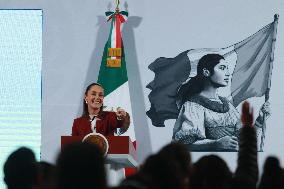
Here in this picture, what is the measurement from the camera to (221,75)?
8.47 metres

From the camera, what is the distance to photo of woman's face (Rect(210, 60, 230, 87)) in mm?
8453

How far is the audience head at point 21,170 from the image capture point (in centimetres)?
311

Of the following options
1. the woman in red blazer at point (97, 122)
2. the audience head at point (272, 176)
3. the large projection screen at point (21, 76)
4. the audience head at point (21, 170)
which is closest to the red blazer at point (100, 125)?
the woman in red blazer at point (97, 122)

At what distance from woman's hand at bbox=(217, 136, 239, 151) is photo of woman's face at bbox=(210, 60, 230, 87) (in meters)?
0.65

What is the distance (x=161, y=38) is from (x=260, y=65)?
3.96ft

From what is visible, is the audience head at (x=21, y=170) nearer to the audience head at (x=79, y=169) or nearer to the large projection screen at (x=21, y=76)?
the audience head at (x=79, y=169)

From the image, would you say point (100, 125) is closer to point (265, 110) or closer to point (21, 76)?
point (21, 76)

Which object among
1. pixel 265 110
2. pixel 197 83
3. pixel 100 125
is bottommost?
pixel 100 125

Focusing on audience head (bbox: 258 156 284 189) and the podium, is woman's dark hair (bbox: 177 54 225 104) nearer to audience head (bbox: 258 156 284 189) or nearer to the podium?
the podium

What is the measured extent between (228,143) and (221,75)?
820 millimetres

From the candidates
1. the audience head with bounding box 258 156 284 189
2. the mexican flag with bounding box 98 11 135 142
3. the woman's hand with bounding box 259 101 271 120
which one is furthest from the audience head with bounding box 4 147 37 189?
the woman's hand with bounding box 259 101 271 120

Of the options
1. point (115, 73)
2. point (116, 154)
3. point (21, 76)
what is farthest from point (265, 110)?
point (116, 154)

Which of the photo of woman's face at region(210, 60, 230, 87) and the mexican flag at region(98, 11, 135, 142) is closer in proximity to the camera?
the mexican flag at region(98, 11, 135, 142)

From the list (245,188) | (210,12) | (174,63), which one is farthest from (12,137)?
(245,188)
